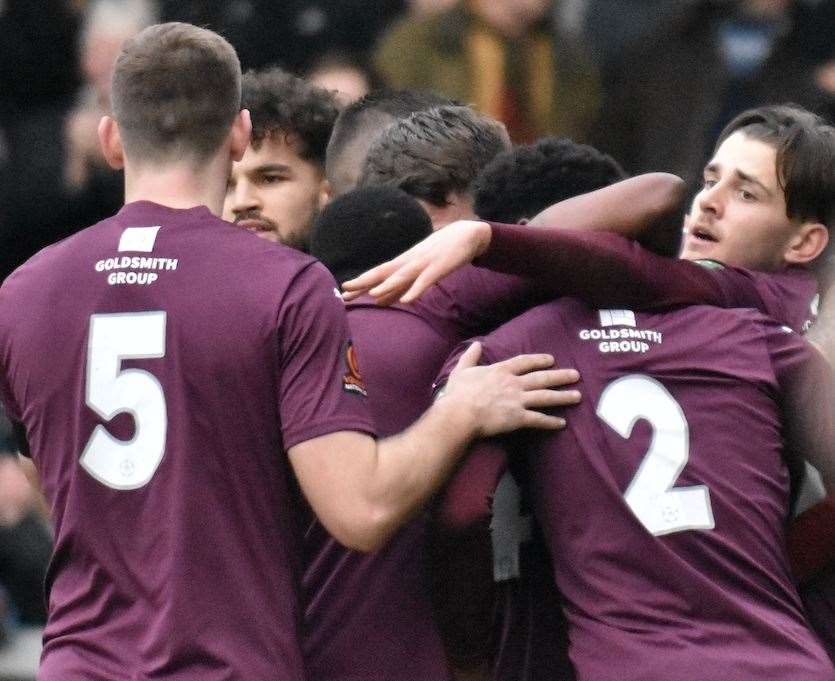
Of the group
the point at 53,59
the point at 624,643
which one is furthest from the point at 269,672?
the point at 53,59

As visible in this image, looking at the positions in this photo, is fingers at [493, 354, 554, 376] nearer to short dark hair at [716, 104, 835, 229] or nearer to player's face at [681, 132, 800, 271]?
player's face at [681, 132, 800, 271]

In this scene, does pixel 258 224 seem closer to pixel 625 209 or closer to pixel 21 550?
pixel 625 209

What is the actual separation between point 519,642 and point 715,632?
511 mm

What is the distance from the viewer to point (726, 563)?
3412 mm

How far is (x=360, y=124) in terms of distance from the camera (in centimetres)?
472

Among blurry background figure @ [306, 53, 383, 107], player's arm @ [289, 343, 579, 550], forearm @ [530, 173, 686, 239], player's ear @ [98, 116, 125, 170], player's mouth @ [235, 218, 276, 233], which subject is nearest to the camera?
player's arm @ [289, 343, 579, 550]

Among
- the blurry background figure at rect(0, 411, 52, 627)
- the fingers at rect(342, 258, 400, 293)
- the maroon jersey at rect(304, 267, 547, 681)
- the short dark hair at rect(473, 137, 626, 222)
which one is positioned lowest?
the blurry background figure at rect(0, 411, 52, 627)

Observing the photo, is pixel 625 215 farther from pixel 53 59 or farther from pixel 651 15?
pixel 53 59

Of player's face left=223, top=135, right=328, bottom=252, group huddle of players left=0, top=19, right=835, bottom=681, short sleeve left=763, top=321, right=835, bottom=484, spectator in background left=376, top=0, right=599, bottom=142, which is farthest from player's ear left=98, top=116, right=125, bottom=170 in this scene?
spectator in background left=376, top=0, right=599, bottom=142

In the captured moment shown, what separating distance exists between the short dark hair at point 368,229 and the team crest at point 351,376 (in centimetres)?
30

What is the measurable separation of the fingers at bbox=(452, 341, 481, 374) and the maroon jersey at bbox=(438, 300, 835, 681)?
0.14 feet

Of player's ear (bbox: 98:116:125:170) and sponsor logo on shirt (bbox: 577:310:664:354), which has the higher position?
player's ear (bbox: 98:116:125:170)

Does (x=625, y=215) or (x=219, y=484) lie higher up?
(x=625, y=215)

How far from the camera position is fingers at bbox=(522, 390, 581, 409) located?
3447 mm
